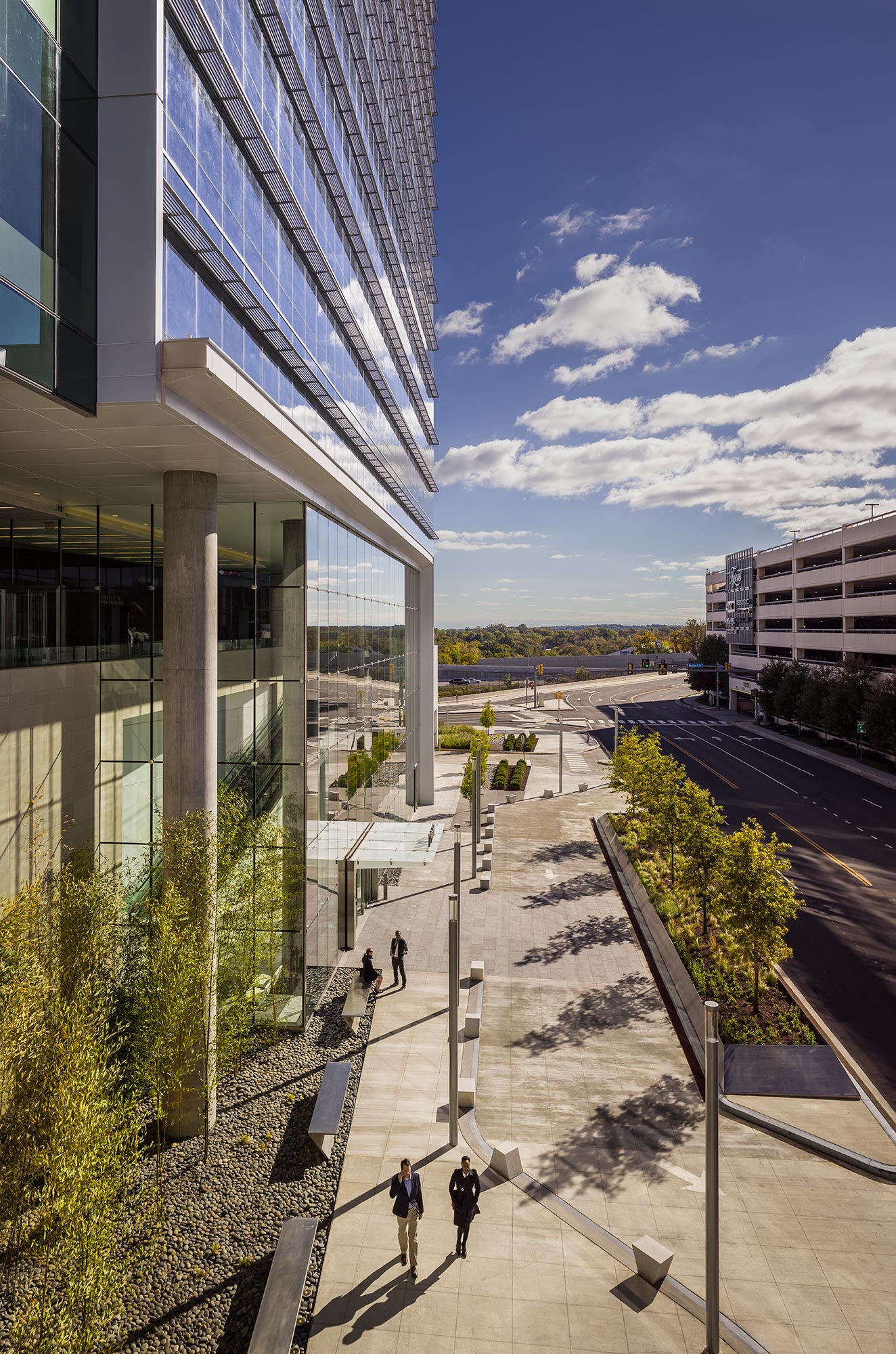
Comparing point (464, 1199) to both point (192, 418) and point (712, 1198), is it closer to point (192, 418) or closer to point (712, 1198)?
point (712, 1198)

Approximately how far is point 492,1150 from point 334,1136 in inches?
117

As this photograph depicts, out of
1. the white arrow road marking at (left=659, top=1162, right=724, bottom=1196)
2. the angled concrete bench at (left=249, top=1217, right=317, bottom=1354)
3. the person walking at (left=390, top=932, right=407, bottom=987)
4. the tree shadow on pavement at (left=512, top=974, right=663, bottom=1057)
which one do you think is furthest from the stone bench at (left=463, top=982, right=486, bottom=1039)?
the angled concrete bench at (left=249, top=1217, right=317, bottom=1354)

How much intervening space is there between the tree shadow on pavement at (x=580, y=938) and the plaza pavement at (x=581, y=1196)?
459 millimetres

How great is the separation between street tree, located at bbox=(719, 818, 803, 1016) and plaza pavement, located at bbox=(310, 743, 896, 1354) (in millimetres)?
3077

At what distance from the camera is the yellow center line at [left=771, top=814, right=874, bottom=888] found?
27.7 meters

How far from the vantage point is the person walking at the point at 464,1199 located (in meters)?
10.1

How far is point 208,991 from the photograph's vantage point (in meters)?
12.6

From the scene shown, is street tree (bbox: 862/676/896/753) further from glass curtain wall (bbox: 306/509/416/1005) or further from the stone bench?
the stone bench

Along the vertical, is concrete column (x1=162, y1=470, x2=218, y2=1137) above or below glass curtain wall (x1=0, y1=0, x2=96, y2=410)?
below

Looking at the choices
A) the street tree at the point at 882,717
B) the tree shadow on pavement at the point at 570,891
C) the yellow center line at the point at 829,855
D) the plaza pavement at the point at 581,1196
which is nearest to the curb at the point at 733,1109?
the plaza pavement at the point at 581,1196

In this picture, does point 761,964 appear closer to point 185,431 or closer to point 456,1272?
point 456,1272

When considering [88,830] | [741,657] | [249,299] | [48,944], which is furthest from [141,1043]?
[741,657]

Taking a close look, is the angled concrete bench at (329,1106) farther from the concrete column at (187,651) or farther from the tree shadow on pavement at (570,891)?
the tree shadow on pavement at (570,891)

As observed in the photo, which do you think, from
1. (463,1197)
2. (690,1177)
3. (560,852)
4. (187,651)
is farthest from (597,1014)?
(560,852)
